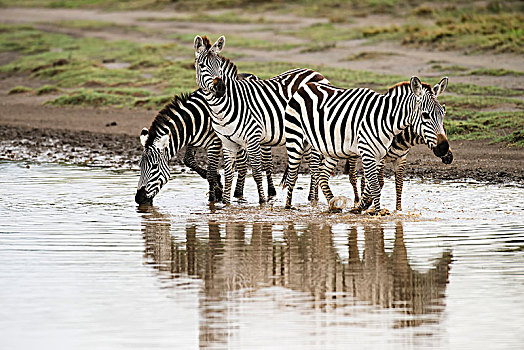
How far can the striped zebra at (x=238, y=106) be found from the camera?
10.8 metres

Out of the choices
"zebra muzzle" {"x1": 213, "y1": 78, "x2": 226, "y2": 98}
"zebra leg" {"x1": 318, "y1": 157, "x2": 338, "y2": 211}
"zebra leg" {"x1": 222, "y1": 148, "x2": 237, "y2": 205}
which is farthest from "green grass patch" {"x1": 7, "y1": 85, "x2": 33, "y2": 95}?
"zebra leg" {"x1": 318, "y1": 157, "x2": 338, "y2": 211}

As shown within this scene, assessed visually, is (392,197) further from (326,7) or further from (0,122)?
(326,7)

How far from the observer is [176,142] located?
11.2m

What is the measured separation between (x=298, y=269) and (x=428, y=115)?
304 cm

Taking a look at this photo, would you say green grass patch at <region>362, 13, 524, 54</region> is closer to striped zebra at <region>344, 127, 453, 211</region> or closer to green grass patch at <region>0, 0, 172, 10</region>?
striped zebra at <region>344, 127, 453, 211</region>

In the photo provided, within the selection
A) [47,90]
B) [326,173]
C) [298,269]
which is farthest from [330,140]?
[47,90]

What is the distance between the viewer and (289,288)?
22.1 feet

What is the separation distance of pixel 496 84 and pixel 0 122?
12.2m

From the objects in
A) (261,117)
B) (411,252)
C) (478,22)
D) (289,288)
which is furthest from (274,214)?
(478,22)

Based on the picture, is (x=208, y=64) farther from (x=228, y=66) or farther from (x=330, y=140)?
(x=330, y=140)

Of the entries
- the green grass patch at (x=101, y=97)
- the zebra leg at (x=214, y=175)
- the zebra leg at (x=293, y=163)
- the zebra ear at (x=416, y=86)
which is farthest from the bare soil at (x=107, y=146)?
the zebra ear at (x=416, y=86)

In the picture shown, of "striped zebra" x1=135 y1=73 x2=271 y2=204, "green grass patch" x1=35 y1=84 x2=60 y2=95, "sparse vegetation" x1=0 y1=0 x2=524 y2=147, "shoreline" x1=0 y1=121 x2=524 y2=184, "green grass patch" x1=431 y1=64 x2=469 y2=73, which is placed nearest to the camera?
"striped zebra" x1=135 y1=73 x2=271 y2=204

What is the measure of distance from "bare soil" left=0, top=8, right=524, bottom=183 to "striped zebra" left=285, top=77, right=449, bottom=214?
310 cm

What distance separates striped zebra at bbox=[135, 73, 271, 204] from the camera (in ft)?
36.1
